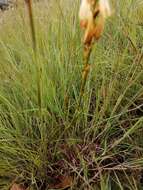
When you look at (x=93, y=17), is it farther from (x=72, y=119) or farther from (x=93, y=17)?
(x=72, y=119)

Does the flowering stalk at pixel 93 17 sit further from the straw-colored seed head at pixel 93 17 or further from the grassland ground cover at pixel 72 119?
the grassland ground cover at pixel 72 119

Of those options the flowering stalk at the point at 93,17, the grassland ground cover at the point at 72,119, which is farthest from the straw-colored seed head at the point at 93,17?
the grassland ground cover at the point at 72,119

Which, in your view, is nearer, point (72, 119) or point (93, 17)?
point (93, 17)

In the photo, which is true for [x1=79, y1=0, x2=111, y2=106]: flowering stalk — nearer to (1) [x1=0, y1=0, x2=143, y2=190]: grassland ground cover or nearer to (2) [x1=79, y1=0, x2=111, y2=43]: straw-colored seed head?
(2) [x1=79, y1=0, x2=111, y2=43]: straw-colored seed head

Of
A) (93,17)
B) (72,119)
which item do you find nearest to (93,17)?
(93,17)

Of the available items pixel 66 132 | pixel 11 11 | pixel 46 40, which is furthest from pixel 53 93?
pixel 11 11
